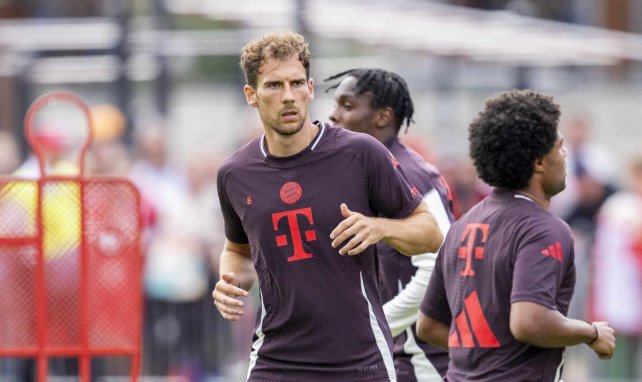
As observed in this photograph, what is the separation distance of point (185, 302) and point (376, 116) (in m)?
5.19

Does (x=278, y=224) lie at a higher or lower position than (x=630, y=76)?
lower

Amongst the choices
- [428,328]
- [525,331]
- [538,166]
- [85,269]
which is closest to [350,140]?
[538,166]

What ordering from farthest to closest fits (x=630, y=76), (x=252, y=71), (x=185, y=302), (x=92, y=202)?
(x=630, y=76) → (x=185, y=302) → (x=92, y=202) → (x=252, y=71)

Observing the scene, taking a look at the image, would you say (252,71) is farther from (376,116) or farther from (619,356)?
(619,356)

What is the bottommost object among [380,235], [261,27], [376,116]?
[380,235]

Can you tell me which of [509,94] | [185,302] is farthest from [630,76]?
[509,94]

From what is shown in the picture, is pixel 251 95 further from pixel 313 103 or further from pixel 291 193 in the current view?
pixel 313 103

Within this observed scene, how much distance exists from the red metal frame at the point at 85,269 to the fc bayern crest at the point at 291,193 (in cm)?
256

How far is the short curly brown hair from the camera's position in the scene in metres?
5.41

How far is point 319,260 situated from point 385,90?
6.05ft

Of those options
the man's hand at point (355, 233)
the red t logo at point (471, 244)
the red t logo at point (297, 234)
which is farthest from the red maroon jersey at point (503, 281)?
the red t logo at point (297, 234)

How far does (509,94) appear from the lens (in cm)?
550

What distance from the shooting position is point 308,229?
17.3ft

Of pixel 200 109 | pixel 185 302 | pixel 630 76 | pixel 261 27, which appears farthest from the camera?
pixel 200 109
